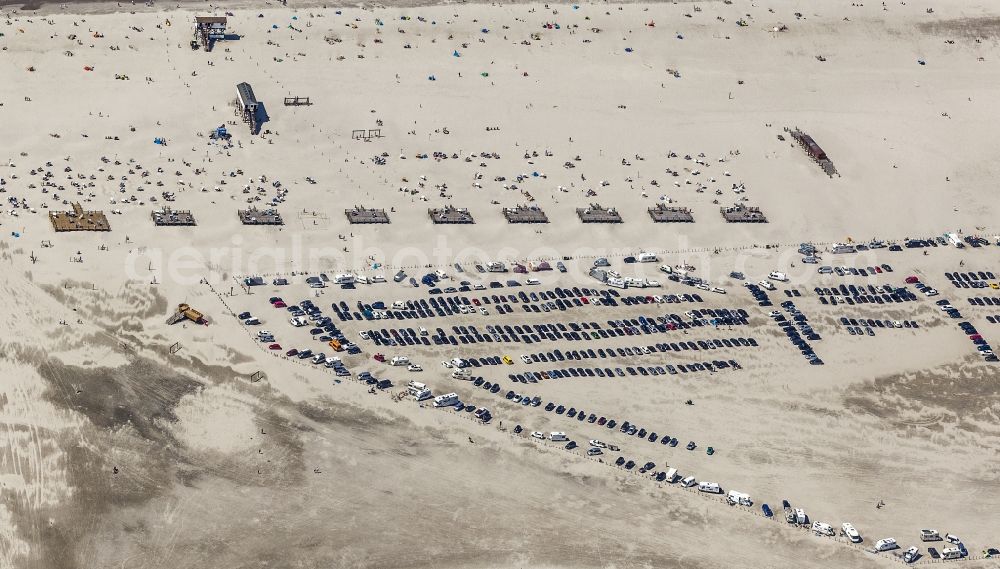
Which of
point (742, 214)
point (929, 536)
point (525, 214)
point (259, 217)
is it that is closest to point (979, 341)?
point (742, 214)

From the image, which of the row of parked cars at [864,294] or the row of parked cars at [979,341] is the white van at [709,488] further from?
the row of parked cars at [979,341]

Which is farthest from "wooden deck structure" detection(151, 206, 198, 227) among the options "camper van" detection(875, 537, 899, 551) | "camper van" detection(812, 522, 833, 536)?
"camper van" detection(875, 537, 899, 551)

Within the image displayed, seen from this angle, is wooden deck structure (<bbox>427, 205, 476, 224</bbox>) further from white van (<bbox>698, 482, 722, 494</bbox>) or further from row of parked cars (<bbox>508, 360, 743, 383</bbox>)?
white van (<bbox>698, 482, 722, 494</bbox>)

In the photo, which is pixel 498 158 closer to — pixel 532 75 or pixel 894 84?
pixel 532 75

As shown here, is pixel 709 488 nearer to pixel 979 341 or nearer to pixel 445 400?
pixel 445 400

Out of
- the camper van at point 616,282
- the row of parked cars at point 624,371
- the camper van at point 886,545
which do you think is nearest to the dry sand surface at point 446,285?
the row of parked cars at point 624,371

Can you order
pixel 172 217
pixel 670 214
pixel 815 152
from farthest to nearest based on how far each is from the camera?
pixel 815 152, pixel 670 214, pixel 172 217
